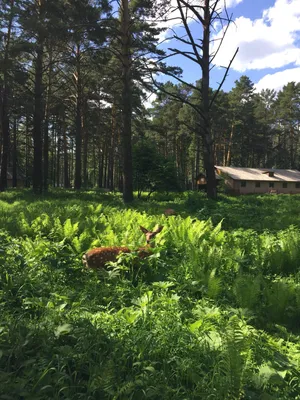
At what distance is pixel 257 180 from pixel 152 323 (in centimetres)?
4095

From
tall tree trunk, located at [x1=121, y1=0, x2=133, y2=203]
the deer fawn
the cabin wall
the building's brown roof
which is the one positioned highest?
tall tree trunk, located at [x1=121, y1=0, x2=133, y2=203]

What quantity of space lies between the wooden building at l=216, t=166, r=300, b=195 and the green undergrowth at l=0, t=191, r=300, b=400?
116 feet

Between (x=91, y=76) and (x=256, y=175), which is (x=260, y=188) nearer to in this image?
(x=256, y=175)

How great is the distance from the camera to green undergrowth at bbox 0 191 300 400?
256cm

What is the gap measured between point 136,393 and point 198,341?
942 millimetres

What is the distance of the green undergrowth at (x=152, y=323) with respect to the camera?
2.56 metres

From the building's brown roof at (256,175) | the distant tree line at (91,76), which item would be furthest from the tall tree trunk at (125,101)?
the building's brown roof at (256,175)

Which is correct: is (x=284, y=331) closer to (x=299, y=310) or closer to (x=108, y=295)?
(x=299, y=310)

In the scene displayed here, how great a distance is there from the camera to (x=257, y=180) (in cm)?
4169

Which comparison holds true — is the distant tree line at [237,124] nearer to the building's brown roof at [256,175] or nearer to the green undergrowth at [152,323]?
the building's brown roof at [256,175]

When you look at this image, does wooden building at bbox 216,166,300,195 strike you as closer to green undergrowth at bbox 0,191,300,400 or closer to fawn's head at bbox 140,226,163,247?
fawn's head at bbox 140,226,163,247

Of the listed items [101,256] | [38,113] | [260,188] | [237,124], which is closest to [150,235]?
[101,256]

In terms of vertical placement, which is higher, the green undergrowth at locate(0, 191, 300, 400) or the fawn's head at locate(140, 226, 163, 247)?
the fawn's head at locate(140, 226, 163, 247)

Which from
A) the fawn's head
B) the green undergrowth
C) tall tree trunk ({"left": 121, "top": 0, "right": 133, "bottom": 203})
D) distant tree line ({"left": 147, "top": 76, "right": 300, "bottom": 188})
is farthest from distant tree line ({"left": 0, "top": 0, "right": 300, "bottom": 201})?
the green undergrowth
